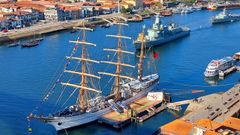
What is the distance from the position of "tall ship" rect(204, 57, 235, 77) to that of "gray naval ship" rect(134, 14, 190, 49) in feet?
35.2

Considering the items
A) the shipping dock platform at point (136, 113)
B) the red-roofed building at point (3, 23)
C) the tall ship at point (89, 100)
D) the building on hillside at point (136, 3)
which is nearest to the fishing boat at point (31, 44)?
the red-roofed building at point (3, 23)

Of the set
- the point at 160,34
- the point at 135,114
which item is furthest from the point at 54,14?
the point at 135,114

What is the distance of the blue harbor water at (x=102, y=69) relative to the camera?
24.1 metres

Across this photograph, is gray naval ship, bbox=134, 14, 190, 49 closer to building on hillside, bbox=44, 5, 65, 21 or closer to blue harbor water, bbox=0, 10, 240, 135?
blue harbor water, bbox=0, 10, 240, 135

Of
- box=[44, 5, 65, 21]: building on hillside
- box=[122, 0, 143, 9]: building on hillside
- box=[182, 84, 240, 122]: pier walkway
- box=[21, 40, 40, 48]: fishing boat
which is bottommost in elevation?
box=[182, 84, 240, 122]: pier walkway

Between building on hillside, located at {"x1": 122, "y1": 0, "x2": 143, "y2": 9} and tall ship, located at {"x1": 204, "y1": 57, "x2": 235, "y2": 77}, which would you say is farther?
building on hillside, located at {"x1": 122, "y1": 0, "x2": 143, "y2": 9}

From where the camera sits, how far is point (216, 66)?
3450 centimetres

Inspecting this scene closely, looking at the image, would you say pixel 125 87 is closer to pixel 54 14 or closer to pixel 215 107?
pixel 215 107

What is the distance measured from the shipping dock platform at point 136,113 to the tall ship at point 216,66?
7903 mm

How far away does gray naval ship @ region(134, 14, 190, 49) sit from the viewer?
150 ft

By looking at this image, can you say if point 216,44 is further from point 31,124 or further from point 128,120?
point 31,124

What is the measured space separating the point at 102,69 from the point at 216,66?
9.79 metres

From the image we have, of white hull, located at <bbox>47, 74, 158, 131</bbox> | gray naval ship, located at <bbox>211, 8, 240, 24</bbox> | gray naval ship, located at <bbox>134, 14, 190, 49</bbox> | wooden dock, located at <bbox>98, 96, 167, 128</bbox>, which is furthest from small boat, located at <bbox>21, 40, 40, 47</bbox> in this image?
gray naval ship, located at <bbox>211, 8, 240, 24</bbox>

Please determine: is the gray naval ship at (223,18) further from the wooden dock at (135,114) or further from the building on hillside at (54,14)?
the wooden dock at (135,114)
